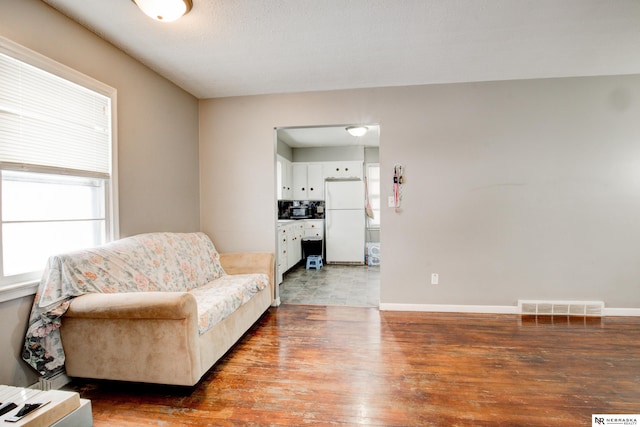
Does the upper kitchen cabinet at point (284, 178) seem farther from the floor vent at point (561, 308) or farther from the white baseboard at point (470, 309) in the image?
the floor vent at point (561, 308)

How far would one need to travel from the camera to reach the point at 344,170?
6.32m

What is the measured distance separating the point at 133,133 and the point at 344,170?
14.0 feet

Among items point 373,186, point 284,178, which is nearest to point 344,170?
point 373,186

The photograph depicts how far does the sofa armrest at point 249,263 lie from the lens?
3223 millimetres

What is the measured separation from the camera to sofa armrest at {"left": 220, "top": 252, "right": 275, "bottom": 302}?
322 centimetres

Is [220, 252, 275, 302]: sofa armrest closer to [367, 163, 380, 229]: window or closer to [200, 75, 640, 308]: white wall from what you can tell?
[200, 75, 640, 308]: white wall

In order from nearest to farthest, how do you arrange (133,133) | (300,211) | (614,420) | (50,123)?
1. (614,420)
2. (50,123)
3. (133,133)
4. (300,211)

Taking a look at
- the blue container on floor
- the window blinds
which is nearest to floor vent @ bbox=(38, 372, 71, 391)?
the window blinds

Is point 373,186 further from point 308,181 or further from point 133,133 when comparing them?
point 133,133

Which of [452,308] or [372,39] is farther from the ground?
[372,39]

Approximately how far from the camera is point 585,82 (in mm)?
3088

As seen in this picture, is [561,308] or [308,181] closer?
[561,308]

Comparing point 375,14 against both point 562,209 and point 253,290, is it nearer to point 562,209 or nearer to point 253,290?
point 253,290

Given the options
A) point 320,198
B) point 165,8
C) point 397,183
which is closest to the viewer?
point 165,8
